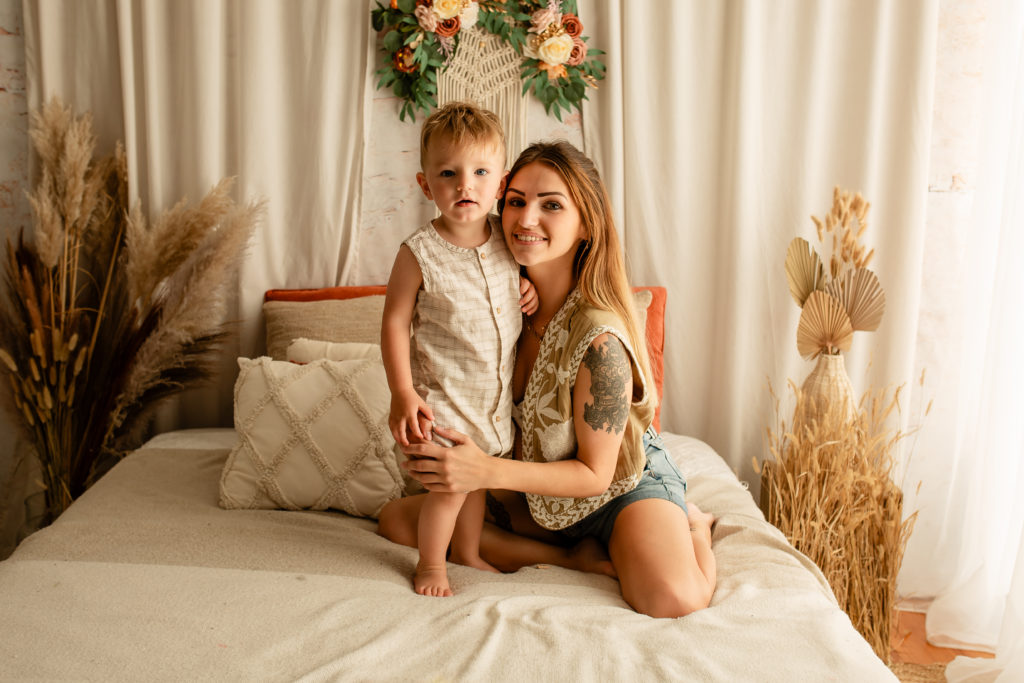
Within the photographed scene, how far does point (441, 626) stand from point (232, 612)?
399mm

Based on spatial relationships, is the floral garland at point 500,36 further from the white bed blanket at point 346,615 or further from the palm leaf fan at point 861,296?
the white bed blanket at point 346,615

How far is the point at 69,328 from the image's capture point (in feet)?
8.20

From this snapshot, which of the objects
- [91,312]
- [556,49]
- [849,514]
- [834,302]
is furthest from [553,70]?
[91,312]

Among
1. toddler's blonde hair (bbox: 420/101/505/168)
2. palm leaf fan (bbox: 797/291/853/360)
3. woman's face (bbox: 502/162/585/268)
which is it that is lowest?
palm leaf fan (bbox: 797/291/853/360)

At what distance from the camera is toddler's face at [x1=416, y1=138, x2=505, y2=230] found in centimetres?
156

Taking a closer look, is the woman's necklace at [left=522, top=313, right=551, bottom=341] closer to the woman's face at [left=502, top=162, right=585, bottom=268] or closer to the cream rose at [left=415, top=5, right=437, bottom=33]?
the woman's face at [left=502, top=162, right=585, bottom=268]

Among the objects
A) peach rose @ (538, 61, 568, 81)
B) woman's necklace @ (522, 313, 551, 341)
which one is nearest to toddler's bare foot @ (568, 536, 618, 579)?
woman's necklace @ (522, 313, 551, 341)

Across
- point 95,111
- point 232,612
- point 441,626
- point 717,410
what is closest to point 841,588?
point 717,410

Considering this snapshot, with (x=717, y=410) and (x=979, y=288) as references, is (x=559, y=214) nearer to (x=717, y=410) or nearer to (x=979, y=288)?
(x=717, y=410)

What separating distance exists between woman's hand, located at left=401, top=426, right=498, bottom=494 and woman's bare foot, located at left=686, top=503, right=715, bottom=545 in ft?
1.79

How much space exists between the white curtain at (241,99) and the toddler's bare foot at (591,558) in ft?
4.54

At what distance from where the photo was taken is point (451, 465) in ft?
5.02

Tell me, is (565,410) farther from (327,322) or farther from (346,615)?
(327,322)

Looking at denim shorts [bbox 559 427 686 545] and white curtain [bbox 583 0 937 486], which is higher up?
white curtain [bbox 583 0 937 486]
